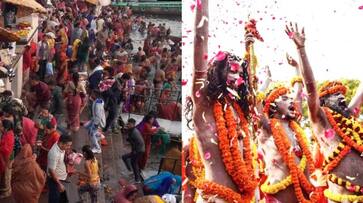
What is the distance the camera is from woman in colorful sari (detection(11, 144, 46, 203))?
4574 mm

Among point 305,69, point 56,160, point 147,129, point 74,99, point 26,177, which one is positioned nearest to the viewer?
point 305,69

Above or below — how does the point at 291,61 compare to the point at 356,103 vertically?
above

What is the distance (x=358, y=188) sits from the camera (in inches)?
102

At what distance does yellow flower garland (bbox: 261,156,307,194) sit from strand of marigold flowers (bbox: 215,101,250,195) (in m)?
0.22

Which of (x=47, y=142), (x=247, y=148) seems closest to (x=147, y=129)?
(x=47, y=142)

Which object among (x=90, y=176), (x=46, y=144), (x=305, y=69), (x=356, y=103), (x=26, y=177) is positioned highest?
(x=305, y=69)

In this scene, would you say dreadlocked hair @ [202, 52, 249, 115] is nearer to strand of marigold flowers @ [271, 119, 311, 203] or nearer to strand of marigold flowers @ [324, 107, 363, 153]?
strand of marigold flowers @ [271, 119, 311, 203]

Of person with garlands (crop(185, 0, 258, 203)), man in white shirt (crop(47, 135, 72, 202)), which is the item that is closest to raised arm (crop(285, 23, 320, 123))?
person with garlands (crop(185, 0, 258, 203))

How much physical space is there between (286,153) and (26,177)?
242 centimetres

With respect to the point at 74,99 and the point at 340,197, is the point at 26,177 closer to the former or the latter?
the point at 74,99

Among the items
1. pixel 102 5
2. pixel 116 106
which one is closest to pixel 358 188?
pixel 116 106

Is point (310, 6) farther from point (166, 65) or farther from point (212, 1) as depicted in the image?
point (166, 65)

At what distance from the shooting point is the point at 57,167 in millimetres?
4809

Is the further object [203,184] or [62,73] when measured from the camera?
[62,73]
